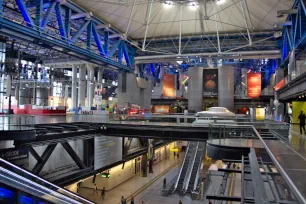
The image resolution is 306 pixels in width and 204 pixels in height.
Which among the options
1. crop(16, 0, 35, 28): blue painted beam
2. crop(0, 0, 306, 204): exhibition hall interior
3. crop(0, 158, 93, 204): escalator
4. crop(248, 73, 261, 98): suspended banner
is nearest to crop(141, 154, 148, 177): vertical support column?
crop(0, 0, 306, 204): exhibition hall interior

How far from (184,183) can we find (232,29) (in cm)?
2132

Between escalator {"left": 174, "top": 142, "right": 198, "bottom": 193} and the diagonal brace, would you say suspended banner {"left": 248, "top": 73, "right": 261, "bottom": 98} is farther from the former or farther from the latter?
the diagonal brace

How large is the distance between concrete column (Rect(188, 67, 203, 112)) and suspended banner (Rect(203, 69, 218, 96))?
31.7 inches

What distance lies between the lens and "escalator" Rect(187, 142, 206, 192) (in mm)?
27330

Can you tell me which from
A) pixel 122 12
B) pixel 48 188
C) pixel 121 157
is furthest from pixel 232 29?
pixel 48 188

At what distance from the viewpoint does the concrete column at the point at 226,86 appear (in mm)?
42781

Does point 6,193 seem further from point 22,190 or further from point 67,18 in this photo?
point 67,18

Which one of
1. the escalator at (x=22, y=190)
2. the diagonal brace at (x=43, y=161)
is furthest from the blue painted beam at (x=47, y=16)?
the escalator at (x=22, y=190)

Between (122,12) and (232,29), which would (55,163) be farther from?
(232,29)

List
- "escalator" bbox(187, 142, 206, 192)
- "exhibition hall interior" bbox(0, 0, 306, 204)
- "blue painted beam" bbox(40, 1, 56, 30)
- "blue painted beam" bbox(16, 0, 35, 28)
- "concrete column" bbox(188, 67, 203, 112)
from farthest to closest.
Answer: "concrete column" bbox(188, 67, 203, 112) → "escalator" bbox(187, 142, 206, 192) → "blue painted beam" bbox(40, 1, 56, 30) → "blue painted beam" bbox(16, 0, 35, 28) → "exhibition hall interior" bbox(0, 0, 306, 204)

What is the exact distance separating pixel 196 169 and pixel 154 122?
462 inches

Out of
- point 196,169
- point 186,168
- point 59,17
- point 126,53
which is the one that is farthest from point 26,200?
point 126,53

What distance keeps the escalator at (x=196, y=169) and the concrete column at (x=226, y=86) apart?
1042 cm

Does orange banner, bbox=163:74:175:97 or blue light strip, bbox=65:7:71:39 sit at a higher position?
blue light strip, bbox=65:7:71:39
